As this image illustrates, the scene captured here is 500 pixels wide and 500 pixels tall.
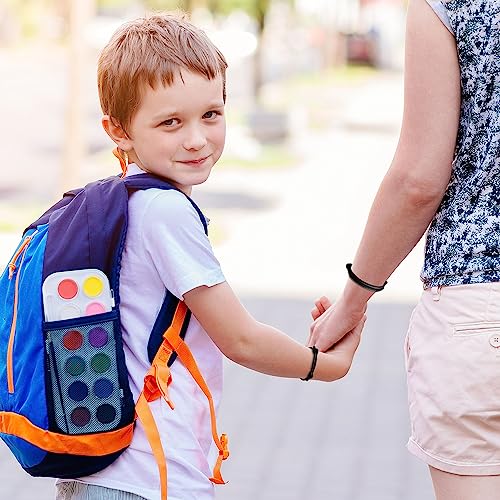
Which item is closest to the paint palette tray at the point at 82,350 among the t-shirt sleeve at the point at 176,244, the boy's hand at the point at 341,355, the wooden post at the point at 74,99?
the t-shirt sleeve at the point at 176,244

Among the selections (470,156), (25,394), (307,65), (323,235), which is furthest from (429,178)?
(307,65)

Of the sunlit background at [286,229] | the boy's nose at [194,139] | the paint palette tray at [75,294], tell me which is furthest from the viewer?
the sunlit background at [286,229]

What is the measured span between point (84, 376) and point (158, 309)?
189 mm

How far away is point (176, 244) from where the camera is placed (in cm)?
227

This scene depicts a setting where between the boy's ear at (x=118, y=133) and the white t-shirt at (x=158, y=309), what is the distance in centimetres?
14

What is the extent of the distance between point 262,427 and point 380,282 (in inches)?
129

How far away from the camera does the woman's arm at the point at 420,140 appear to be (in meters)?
2.37

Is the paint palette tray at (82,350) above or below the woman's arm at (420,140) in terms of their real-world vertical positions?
below

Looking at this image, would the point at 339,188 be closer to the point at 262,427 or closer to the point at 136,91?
the point at 262,427

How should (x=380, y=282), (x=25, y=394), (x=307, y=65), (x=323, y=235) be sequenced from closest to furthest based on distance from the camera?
(x=25, y=394) < (x=380, y=282) < (x=323, y=235) < (x=307, y=65)

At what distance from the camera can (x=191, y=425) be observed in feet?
7.70

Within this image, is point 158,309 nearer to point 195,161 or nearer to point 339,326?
point 195,161

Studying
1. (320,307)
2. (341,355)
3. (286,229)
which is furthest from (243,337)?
(286,229)

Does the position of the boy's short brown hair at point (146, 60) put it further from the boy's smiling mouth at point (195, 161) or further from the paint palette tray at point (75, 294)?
the paint palette tray at point (75, 294)
